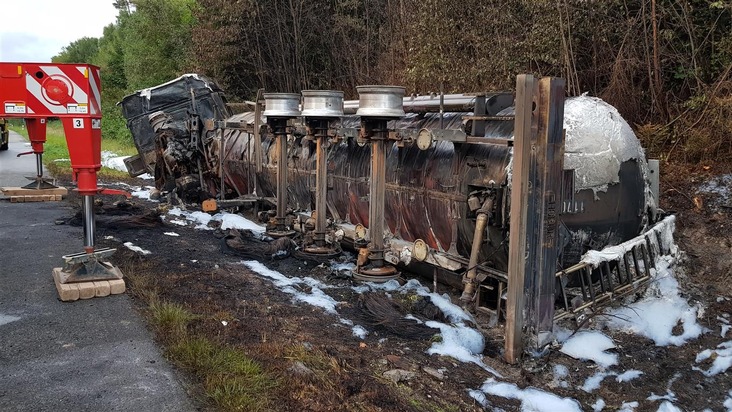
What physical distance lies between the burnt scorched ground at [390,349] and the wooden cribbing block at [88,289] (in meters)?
0.37

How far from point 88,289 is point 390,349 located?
2.84m

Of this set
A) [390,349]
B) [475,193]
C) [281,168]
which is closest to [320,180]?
[281,168]

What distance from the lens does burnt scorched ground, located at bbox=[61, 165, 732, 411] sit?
3.91 m

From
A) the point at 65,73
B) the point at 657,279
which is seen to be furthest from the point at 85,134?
the point at 657,279

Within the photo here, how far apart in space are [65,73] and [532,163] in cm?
412

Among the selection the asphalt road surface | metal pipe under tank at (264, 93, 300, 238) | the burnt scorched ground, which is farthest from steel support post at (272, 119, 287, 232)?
the asphalt road surface

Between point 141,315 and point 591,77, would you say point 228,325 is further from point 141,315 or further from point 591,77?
point 591,77

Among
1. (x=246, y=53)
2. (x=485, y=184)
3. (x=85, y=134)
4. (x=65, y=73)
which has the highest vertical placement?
(x=246, y=53)

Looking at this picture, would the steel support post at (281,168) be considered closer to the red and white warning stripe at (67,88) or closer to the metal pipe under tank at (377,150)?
the metal pipe under tank at (377,150)

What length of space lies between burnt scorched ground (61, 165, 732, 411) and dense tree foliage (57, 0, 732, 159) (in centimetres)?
244

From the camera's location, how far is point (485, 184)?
5.45 metres

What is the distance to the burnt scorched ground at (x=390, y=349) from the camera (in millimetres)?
3906

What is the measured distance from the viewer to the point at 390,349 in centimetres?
475

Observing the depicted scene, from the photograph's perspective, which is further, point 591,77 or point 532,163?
point 591,77
